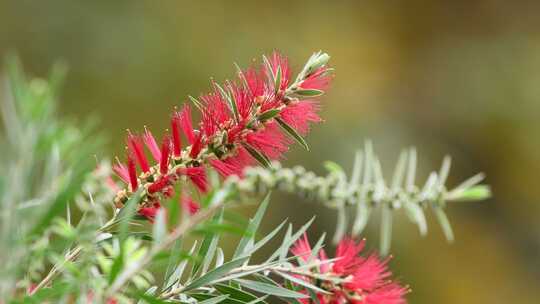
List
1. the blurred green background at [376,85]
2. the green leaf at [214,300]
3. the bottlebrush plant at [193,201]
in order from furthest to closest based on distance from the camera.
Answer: the blurred green background at [376,85] < the green leaf at [214,300] < the bottlebrush plant at [193,201]

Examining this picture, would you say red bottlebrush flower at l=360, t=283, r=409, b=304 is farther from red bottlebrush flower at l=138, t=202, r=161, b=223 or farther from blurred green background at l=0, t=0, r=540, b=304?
blurred green background at l=0, t=0, r=540, b=304

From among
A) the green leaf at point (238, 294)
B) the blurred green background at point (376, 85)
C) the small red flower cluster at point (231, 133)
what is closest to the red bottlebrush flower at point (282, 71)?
the small red flower cluster at point (231, 133)

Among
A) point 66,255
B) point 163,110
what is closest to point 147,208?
point 66,255

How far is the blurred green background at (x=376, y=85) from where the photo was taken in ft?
7.59

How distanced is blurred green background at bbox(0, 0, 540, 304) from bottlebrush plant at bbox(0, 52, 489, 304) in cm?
170

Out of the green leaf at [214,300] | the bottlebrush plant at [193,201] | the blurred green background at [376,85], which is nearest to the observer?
the bottlebrush plant at [193,201]

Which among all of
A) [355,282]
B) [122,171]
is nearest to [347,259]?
[355,282]

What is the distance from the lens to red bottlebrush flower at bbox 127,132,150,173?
0.42 m

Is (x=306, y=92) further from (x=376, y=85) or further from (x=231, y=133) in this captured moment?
(x=376, y=85)

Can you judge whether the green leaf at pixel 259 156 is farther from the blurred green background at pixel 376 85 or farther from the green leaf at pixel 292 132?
the blurred green background at pixel 376 85

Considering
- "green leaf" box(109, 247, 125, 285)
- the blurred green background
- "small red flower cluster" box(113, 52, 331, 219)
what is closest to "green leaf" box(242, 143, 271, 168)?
"small red flower cluster" box(113, 52, 331, 219)

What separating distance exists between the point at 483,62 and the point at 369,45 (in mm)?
373

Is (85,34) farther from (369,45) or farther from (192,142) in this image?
(192,142)

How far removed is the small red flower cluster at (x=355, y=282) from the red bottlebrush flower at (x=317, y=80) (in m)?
0.08
